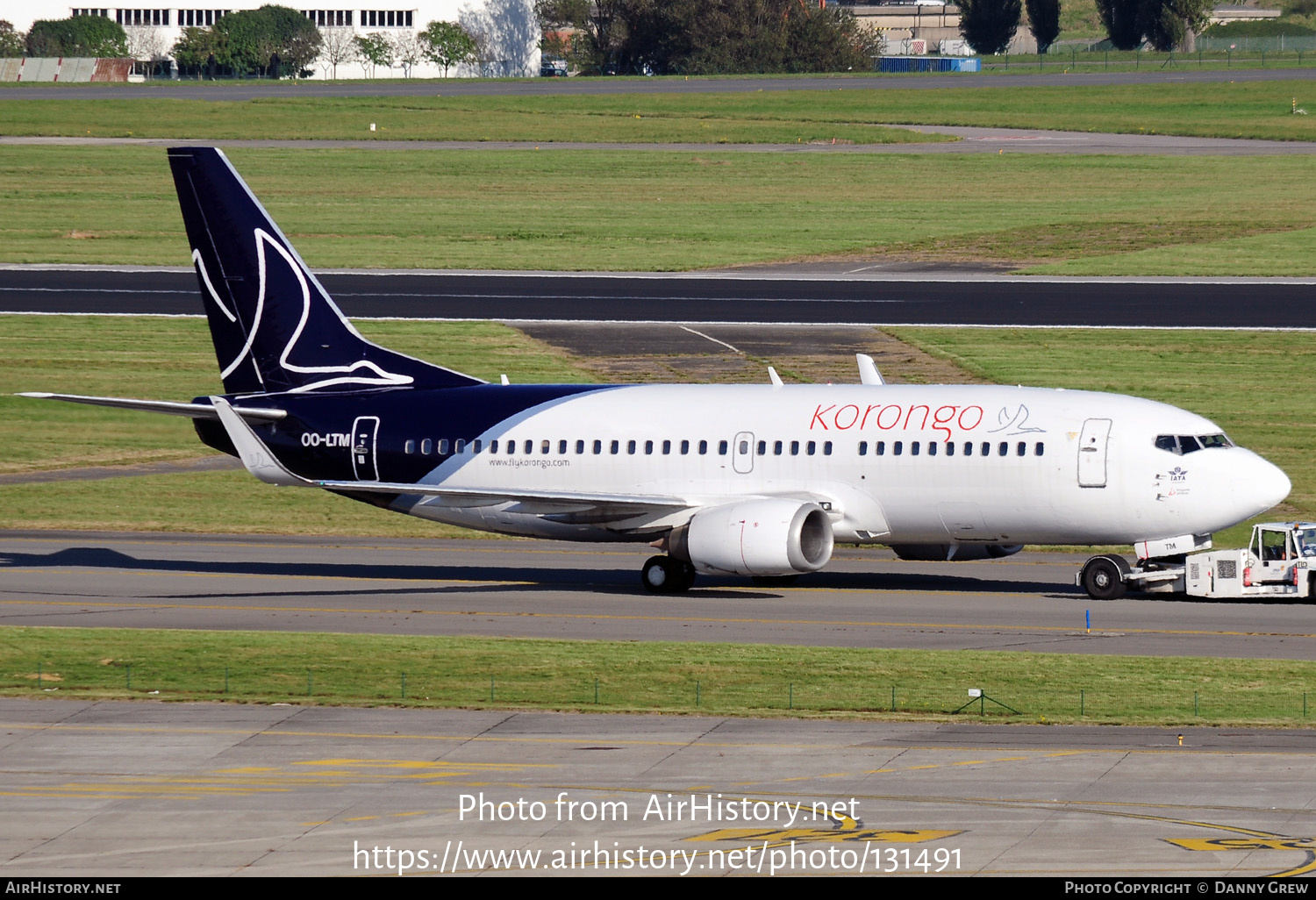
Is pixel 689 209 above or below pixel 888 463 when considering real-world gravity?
above

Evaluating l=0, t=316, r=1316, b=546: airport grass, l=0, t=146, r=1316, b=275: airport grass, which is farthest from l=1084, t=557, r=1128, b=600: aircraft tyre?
l=0, t=146, r=1316, b=275: airport grass

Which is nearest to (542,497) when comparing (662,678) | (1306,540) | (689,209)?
(662,678)

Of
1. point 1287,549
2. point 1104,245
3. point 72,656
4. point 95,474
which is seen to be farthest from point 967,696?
point 1104,245

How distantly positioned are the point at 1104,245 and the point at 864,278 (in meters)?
13.7

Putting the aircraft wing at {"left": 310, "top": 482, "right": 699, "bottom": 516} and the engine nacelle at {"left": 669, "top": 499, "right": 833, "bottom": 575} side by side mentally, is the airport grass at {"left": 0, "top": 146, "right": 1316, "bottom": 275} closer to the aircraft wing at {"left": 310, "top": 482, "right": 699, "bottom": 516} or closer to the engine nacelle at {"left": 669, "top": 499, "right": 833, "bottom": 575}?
the aircraft wing at {"left": 310, "top": 482, "right": 699, "bottom": 516}

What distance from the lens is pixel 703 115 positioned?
487 ft

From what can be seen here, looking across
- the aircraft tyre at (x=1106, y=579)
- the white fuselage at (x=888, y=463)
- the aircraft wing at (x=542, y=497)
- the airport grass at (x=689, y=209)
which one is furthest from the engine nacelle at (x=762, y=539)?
the airport grass at (x=689, y=209)

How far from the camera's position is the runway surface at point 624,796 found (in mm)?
21109

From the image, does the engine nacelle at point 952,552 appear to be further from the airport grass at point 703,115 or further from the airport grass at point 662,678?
the airport grass at point 703,115

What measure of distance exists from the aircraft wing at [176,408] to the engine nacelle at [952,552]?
49.5ft

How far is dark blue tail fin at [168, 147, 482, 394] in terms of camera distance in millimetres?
47281

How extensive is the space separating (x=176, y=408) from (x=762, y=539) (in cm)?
1399

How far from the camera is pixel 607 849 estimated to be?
21.5 metres

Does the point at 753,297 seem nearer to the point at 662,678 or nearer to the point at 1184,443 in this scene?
the point at 1184,443
